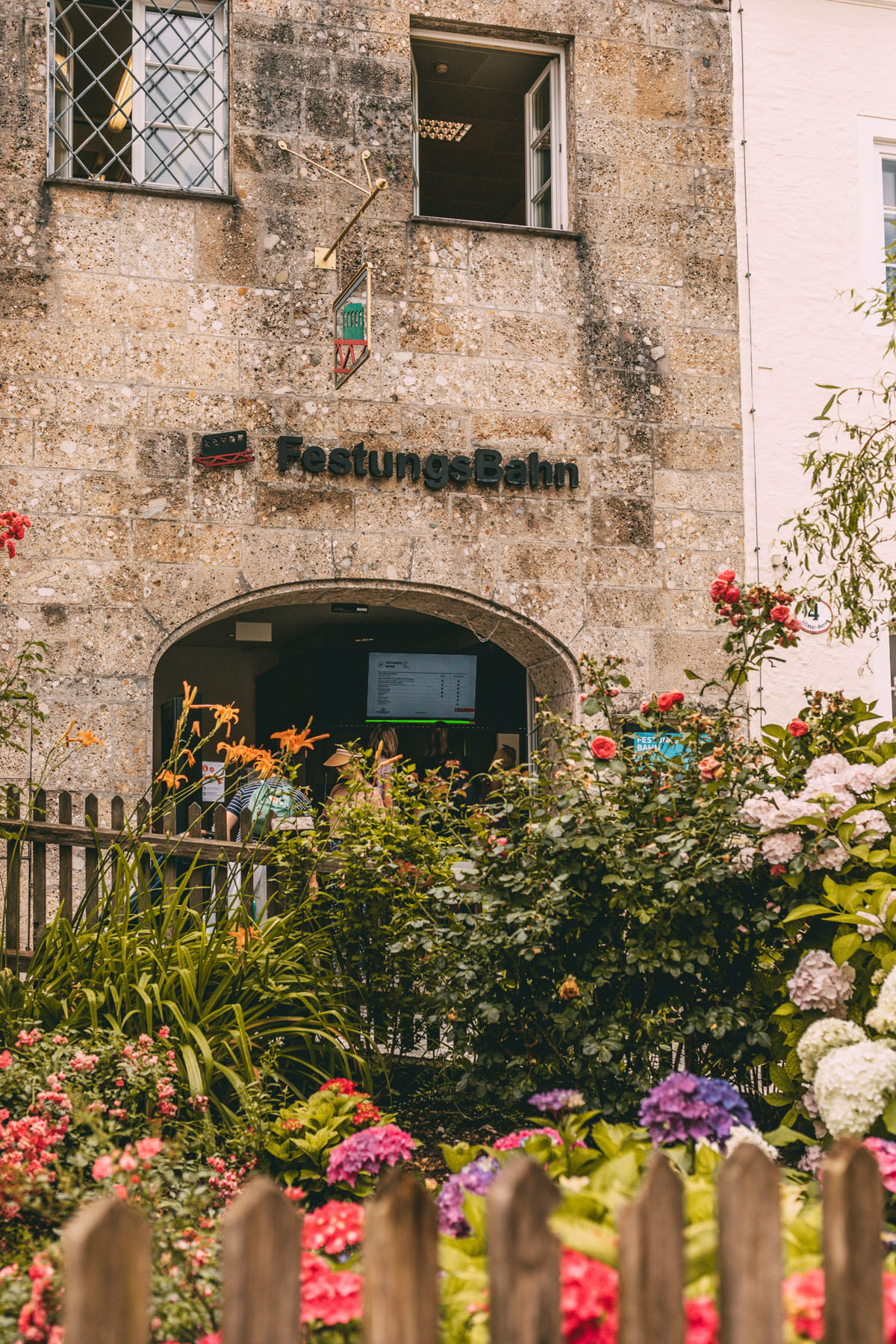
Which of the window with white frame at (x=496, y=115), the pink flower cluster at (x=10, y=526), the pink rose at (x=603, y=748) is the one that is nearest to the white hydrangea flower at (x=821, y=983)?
the pink rose at (x=603, y=748)

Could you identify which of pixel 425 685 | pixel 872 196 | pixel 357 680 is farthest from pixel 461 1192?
pixel 357 680

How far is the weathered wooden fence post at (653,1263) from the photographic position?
4.15ft

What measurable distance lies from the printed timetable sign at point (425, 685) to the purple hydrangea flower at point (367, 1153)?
7.75 meters

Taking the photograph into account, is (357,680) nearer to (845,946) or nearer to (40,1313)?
(845,946)

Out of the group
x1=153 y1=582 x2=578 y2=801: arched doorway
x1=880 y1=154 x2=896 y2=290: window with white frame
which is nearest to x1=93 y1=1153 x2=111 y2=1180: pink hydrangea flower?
x1=153 y1=582 x2=578 y2=801: arched doorway

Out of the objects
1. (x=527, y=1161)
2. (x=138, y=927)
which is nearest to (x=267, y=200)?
(x=138, y=927)

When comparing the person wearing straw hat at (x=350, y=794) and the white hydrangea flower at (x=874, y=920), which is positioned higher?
the person wearing straw hat at (x=350, y=794)

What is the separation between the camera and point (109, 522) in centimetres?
662

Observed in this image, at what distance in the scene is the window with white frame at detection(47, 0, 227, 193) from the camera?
7.03 m

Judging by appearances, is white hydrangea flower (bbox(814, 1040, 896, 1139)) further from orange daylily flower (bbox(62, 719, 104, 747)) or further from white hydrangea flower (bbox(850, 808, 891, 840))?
orange daylily flower (bbox(62, 719, 104, 747))

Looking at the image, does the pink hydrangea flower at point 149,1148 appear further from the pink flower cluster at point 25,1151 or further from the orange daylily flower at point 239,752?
the orange daylily flower at point 239,752

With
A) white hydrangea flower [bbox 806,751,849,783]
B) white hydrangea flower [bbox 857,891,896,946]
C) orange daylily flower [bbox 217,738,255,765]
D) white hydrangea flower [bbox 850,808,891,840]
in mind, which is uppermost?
orange daylily flower [bbox 217,738,255,765]

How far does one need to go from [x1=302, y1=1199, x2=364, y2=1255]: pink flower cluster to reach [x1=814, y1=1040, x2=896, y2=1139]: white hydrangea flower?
108 cm

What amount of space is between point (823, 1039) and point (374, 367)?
520cm
